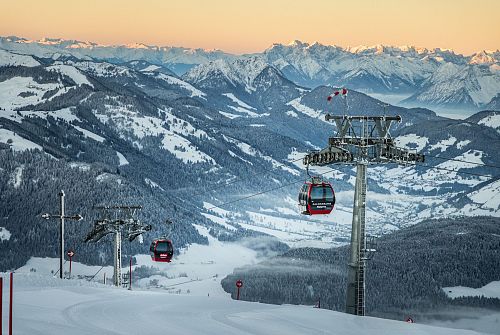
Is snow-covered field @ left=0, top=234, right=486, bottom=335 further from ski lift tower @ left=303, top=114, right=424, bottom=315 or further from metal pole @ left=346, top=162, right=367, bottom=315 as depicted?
ski lift tower @ left=303, top=114, right=424, bottom=315

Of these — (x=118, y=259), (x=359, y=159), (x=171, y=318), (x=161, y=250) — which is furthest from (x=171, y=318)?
(x=161, y=250)

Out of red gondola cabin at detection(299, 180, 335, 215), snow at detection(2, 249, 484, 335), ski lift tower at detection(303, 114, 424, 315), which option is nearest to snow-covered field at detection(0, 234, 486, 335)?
snow at detection(2, 249, 484, 335)

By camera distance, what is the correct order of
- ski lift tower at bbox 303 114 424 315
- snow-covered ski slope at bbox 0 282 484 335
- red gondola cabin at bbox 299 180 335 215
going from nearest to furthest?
1. snow-covered ski slope at bbox 0 282 484 335
2. ski lift tower at bbox 303 114 424 315
3. red gondola cabin at bbox 299 180 335 215

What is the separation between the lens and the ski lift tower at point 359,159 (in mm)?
45844

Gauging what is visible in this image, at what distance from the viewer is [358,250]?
151 ft

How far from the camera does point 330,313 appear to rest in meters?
37.3

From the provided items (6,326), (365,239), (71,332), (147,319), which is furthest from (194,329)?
(365,239)

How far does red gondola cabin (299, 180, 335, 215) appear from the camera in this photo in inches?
1975

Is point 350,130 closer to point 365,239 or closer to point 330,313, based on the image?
point 365,239

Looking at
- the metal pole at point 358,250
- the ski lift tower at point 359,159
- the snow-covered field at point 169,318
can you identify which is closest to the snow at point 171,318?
the snow-covered field at point 169,318

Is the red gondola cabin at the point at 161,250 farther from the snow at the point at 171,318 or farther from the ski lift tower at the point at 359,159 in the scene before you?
the snow at the point at 171,318

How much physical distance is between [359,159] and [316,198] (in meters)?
5.09

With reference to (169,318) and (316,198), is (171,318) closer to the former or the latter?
(169,318)

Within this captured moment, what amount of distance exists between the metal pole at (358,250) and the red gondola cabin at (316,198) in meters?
4.26
